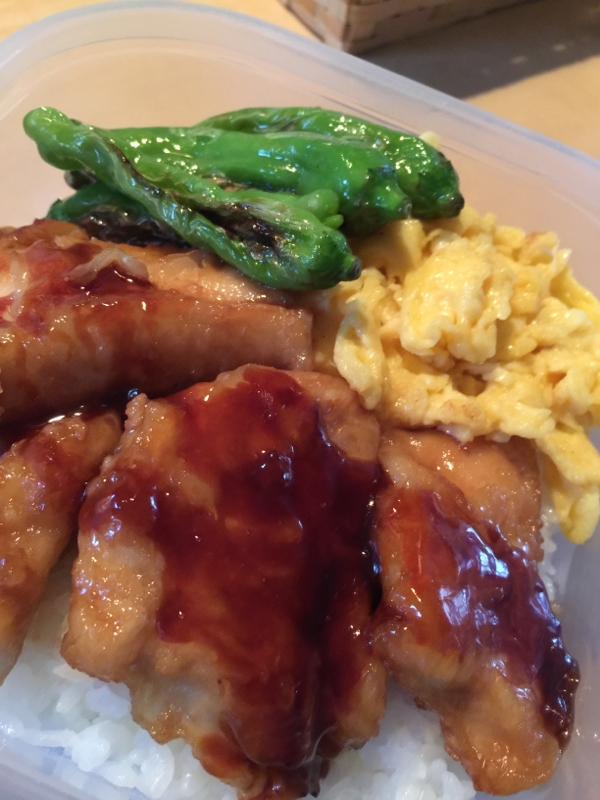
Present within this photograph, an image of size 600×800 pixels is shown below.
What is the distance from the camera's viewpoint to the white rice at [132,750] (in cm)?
130

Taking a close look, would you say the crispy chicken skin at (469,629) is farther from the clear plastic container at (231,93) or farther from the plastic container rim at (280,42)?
the plastic container rim at (280,42)

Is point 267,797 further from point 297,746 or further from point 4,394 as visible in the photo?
point 4,394

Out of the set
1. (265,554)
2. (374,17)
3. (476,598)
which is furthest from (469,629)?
(374,17)

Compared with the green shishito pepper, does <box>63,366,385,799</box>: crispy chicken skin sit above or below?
below

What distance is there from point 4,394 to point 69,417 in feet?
0.39

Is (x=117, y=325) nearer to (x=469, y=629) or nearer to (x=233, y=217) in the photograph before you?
(x=233, y=217)

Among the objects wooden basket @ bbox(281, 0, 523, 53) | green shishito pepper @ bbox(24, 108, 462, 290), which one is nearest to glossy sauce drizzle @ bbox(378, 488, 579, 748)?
green shishito pepper @ bbox(24, 108, 462, 290)

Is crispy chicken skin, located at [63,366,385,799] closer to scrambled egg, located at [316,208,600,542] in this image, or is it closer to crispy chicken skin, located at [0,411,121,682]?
crispy chicken skin, located at [0,411,121,682]

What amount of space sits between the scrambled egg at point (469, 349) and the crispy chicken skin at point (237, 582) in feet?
0.66

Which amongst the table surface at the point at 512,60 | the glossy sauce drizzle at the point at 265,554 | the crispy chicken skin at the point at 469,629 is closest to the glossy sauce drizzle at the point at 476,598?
the crispy chicken skin at the point at 469,629

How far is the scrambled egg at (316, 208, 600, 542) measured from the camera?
131 centimetres

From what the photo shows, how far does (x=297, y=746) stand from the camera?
3.54 ft

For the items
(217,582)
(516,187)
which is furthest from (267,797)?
(516,187)

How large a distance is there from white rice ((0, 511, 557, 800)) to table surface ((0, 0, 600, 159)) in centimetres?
211
